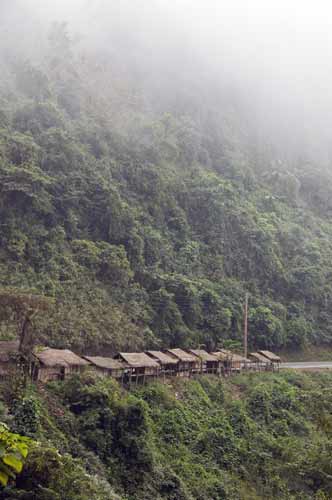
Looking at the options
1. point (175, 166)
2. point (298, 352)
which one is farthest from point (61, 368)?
point (175, 166)

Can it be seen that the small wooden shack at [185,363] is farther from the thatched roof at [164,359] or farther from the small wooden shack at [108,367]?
the small wooden shack at [108,367]

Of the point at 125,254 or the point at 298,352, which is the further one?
the point at 298,352

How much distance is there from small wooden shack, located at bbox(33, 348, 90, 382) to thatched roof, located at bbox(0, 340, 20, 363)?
1022mm

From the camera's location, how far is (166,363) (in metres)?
30.2

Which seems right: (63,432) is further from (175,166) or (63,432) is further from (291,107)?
(291,107)

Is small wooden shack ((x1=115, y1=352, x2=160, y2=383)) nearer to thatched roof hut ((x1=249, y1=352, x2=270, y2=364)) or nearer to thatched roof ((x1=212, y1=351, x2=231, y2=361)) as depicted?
thatched roof ((x1=212, y1=351, x2=231, y2=361))

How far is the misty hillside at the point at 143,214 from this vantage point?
35.6 metres

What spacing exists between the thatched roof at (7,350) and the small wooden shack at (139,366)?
6972 millimetres

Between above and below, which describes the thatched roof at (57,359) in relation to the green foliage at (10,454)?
below

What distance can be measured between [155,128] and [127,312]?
33.1 metres

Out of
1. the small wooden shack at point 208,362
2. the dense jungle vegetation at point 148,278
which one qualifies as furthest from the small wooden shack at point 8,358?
the small wooden shack at point 208,362

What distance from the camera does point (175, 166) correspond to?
60438mm

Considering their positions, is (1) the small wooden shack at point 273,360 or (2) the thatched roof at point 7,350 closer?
(2) the thatched roof at point 7,350

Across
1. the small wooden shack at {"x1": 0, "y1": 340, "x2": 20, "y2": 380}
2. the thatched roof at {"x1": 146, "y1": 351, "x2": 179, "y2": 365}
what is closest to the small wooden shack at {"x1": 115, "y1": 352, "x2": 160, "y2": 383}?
the thatched roof at {"x1": 146, "y1": 351, "x2": 179, "y2": 365}
